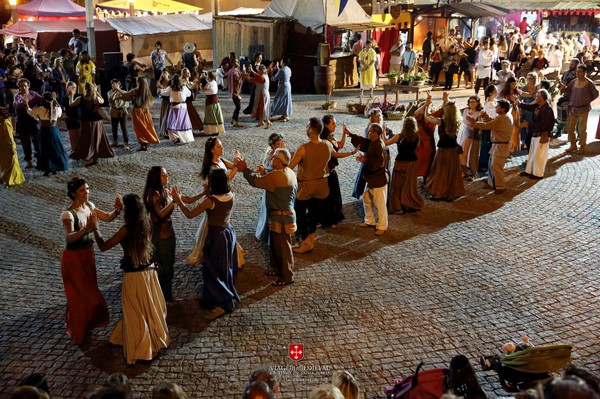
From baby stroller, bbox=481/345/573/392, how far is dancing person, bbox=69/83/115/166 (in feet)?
30.8

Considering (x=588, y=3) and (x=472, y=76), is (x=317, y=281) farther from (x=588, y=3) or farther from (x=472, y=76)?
(x=588, y=3)

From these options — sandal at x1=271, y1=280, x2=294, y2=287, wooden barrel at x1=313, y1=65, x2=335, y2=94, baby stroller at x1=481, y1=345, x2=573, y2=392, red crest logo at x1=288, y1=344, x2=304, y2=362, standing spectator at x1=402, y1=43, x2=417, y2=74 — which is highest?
standing spectator at x1=402, y1=43, x2=417, y2=74

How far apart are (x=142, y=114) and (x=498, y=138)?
24.7 ft

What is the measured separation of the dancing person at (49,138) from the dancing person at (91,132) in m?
0.50

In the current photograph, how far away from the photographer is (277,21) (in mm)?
22234

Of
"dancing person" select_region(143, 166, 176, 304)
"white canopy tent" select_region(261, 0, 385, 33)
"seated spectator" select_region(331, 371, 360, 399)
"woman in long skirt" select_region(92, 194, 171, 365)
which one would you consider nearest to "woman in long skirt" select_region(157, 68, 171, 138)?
"dancing person" select_region(143, 166, 176, 304)

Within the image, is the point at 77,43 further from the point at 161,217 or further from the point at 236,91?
the point at 161,217

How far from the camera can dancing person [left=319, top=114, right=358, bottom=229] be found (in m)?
8.95

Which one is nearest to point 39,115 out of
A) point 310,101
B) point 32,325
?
point 32,325

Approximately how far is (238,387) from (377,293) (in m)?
2.44

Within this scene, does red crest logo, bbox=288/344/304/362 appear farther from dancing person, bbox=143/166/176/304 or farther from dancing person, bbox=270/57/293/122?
dancing person, bbox=270/57/293/122

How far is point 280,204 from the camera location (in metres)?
7.32

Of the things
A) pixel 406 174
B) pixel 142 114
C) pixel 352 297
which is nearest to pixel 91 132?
pixel 142 114

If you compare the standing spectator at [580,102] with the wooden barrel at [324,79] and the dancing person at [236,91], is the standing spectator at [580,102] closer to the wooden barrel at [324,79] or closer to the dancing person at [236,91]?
the dancing person at [236,91]
